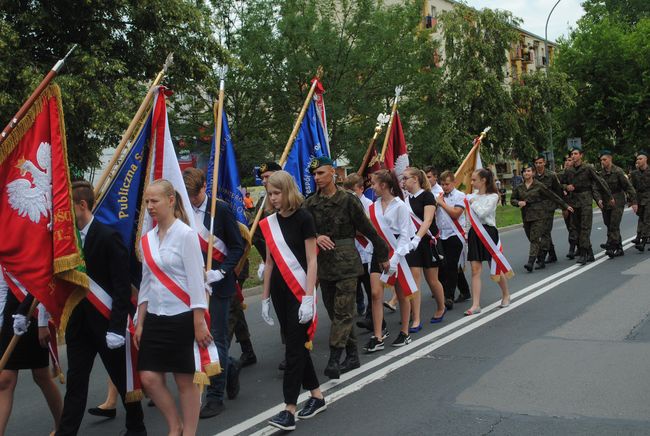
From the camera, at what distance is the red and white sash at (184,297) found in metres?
4.52

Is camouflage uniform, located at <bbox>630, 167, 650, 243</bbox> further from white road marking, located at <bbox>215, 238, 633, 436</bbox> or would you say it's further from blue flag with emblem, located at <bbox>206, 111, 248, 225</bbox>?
blue flag with emblem, located at <bbox>206, 111, 248, 225</bbox>

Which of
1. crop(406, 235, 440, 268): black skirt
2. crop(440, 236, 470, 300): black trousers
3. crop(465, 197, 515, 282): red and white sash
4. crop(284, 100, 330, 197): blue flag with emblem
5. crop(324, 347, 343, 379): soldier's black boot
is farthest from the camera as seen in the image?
crop(440, 236, 470, 300): black trousers

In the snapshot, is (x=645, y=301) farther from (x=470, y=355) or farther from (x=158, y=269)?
(x=158, y=269)

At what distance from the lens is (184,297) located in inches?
178

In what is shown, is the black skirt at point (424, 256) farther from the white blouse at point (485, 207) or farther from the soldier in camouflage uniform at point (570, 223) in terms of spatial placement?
the soldier in camouflage uniform at point (570, 223)

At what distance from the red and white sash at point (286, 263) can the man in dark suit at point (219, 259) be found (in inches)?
13.2

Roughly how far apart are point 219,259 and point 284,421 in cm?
140

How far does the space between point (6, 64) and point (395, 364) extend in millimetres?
12580

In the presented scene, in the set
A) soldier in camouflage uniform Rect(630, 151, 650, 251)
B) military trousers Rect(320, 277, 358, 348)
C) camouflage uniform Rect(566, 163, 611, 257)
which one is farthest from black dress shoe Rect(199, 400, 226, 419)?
soldier in camouflage uniform Rect(630, 151, 650, 251)

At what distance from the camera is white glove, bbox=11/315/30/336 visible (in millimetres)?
4690

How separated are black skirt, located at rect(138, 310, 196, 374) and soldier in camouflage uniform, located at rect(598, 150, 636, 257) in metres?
11.1

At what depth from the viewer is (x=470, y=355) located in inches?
282

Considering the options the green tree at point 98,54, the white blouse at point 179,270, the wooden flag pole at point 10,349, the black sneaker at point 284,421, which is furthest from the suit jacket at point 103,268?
the green tree at point 98,54

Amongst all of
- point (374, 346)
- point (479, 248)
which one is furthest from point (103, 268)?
point (479, 248)
